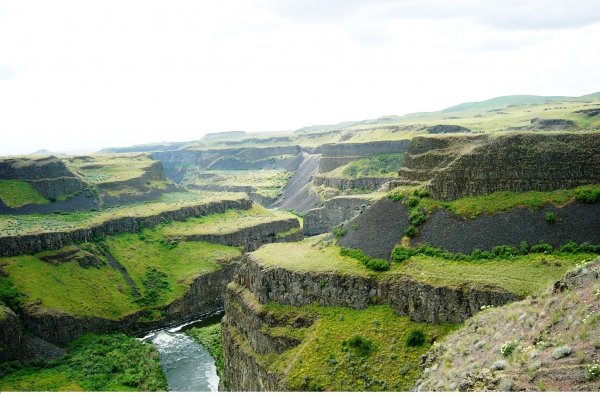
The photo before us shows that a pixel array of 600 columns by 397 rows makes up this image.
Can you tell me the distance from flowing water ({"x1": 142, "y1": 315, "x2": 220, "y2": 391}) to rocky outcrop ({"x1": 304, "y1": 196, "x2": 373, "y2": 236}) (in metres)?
63.1

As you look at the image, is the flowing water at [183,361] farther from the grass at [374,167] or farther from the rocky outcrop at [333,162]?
the rocky outcrop at [333,162]

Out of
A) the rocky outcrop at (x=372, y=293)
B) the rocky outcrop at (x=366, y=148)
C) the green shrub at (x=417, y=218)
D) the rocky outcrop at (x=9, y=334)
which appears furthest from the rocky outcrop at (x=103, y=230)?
the green shrub at (x=417, y=218)

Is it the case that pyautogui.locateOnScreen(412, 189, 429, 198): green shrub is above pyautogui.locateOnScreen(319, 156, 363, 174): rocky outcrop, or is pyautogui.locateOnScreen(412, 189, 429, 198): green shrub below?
above

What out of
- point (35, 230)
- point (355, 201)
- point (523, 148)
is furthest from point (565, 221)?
point (355, 201)

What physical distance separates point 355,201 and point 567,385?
4790 inches

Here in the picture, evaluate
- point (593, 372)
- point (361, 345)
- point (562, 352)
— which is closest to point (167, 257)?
point (361, 345)

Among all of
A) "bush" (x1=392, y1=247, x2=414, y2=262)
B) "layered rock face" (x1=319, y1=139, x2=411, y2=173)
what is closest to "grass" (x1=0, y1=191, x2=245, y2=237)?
"layered rock face" (x1=319, y1=139, x2=411, y2=173)

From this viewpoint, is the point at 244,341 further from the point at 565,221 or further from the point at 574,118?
the point at 574,118

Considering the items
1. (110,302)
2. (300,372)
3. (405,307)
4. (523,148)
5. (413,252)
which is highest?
(523,148)

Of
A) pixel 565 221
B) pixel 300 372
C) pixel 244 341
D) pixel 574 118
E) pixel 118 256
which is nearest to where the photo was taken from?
pixel 300 372

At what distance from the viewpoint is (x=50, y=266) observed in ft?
295

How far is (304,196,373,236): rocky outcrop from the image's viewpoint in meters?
142

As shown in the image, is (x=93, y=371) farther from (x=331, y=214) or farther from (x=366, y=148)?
(x=366, y=148)

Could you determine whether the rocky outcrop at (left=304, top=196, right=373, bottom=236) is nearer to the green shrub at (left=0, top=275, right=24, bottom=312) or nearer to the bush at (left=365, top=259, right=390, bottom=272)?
the green shrub at (left=0, top=275, right=24, bottom=312)
